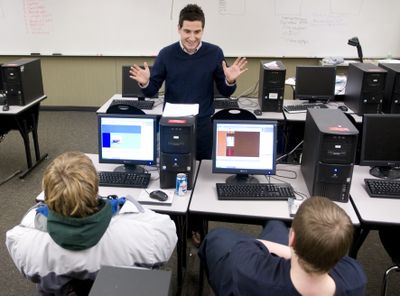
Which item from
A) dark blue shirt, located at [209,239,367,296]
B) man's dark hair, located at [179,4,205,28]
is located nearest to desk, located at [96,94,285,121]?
man's dark hair, located at [179,4,205,28]

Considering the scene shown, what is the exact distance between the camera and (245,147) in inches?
89.3

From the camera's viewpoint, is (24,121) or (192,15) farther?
(24,121)

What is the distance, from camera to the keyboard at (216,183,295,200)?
2162 millimetres

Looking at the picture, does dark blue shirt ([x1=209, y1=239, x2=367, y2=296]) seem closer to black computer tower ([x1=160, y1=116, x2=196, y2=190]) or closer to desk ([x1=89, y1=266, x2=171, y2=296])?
desk ([x1=89, y1=266, x2=171, y2=296])

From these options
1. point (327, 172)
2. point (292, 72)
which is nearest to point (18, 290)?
point (327, 172)

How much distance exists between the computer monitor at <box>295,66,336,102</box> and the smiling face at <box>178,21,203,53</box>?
1464 millimetres

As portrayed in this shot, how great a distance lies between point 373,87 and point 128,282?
3.08 m

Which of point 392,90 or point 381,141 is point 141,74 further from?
point 392,90

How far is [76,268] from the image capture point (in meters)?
1.41

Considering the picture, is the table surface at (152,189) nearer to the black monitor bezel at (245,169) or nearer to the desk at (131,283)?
the black monitor bezel at (245,169)

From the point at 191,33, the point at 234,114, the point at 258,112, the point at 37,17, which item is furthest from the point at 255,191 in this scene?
the point at 37,17

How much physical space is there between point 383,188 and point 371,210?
0.75 ft

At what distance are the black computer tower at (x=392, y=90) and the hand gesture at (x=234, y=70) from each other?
1.48 meters

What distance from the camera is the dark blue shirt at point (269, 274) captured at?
1.21 m
